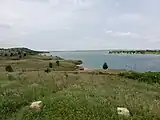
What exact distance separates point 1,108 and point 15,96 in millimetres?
1954

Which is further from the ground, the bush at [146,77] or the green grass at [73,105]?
the green grass at [73,105]

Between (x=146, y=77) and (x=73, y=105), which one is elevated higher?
(x=73, y=105)

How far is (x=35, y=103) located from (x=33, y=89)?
4.08 m

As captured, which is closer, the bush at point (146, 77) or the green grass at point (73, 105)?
the green grass at point (73, 105)

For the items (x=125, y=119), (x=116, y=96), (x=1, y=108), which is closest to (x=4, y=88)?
(x=1, y=108)

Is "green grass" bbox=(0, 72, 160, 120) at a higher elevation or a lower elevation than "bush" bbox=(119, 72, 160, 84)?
higher

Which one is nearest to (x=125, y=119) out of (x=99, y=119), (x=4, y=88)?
(x=99, y=119)

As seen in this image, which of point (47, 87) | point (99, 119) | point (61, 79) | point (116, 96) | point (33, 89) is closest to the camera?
point (99, 119)

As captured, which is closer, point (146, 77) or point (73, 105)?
point (73, 105)

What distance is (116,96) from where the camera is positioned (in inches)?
797

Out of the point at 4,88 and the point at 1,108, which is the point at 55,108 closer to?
the point at 1,108

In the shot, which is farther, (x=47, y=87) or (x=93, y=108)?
(x=47, y=87)

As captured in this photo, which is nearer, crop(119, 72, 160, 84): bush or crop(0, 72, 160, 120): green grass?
crop(0, 72, 160, 120): green grass

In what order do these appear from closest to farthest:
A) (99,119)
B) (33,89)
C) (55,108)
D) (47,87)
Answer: (99,119)
(55,108)
(33,89)
(47,87)
